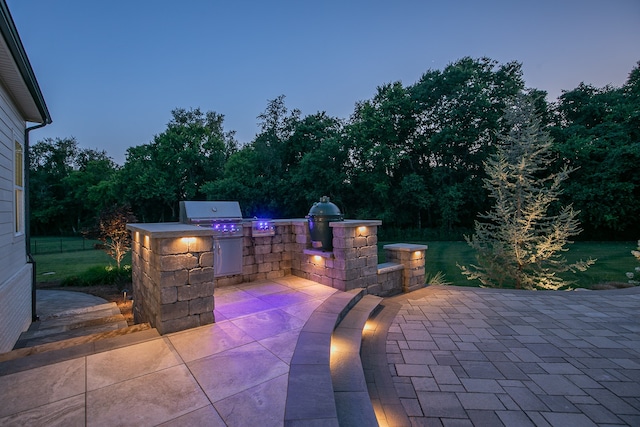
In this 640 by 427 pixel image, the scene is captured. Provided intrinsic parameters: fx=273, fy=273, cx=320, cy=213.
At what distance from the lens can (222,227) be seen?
4.84 m

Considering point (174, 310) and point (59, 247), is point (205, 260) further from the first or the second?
point (59, 247)

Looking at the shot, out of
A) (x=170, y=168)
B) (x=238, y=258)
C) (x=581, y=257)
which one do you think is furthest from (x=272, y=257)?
(x=170, y=168)

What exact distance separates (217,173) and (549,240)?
22862 mm

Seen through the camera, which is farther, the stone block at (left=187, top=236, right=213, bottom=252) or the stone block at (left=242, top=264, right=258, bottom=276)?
the stone block at (left=242, top=264, right=258, bottom=276)

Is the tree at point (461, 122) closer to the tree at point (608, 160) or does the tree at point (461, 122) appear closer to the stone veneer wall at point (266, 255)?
the tree at point (608, 160)

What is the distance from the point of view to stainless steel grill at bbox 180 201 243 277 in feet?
15.5

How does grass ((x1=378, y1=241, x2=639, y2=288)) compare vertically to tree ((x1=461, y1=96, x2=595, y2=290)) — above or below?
below

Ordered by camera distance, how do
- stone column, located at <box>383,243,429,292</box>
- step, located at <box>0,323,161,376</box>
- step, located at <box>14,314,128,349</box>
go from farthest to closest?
stone column, located at <box>383,243,429,292</box>
step, located at <box>14,314,128,349</box>
step, located at <box>0,323,161,376</box>

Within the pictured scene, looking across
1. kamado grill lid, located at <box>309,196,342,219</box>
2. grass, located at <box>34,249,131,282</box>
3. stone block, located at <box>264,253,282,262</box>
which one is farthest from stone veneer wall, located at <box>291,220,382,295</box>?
grass, located at <box>34,249,131,282</box>

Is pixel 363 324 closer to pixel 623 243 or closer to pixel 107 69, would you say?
pixel 623 243

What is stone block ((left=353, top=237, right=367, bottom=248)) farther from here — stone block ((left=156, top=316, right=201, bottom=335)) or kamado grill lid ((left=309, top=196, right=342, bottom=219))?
stone block ((left=156, top=316, right=201, bottom=335))

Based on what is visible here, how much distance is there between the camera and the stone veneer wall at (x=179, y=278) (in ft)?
9.91

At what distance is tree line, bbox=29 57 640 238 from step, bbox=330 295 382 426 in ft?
45.5

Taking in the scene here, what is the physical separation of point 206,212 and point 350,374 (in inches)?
139
